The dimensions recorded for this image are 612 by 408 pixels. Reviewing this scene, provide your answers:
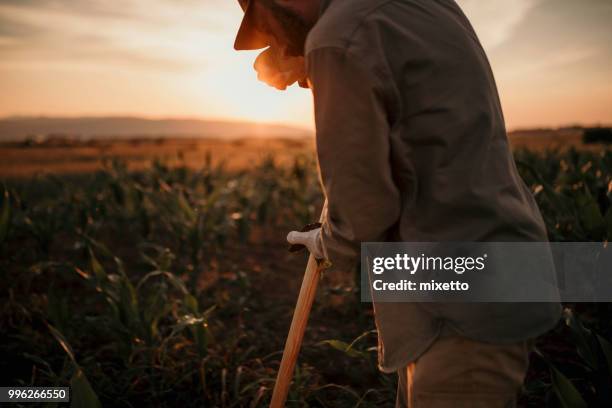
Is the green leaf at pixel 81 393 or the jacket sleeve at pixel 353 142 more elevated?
the jacket sleeve at pixel 353 142

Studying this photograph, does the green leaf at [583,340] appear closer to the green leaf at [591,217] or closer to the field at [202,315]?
the field at [202,315]

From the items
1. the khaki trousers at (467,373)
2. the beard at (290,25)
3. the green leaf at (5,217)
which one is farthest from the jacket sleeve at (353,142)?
the green leaf at (5,217)

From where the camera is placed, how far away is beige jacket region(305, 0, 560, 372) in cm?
83

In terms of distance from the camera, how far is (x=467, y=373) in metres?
0.93

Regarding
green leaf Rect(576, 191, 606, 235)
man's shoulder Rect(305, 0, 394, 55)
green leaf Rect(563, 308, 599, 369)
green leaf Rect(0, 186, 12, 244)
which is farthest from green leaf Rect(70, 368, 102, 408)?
green leaf Rect(576, 191, 606, 235)

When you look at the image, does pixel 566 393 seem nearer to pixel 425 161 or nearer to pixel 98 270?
pixel 425 161

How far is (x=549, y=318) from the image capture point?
3.04 ft

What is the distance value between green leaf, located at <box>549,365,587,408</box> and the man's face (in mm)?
1111

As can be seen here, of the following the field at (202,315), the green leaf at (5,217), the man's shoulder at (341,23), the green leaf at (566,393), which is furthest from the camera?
the green leaf at (5,217)

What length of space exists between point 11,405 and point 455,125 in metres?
2.15

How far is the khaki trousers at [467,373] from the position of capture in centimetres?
92

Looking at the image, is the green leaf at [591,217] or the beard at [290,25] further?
the green leaf at [591,217]

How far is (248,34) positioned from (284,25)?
0.18 m

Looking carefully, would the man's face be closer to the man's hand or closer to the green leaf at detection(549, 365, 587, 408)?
the man's hand
